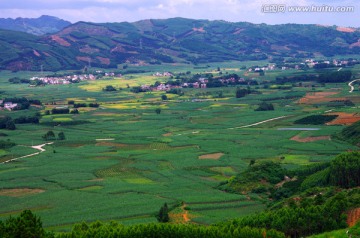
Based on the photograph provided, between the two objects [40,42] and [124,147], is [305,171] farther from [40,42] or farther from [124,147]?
[40,42]

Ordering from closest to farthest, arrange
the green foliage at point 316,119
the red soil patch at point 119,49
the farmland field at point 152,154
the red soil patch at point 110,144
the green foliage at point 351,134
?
the farmland field at point 152,154
the green foliage at point 351,134
the red soil patch at point 110,144
the green foliage at point 316,119
the red soil patch at point 119,49

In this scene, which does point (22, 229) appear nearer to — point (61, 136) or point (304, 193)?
point (304, 193)

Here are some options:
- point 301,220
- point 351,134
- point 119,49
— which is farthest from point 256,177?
point 119,49

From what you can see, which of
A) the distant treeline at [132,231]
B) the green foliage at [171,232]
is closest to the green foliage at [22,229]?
the distant treeline at [132,231]

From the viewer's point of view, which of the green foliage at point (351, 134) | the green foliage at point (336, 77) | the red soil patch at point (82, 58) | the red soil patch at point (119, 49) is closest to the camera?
the green foliage at point (351, 134)

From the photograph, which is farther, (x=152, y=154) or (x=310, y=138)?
(x=310, y=138)

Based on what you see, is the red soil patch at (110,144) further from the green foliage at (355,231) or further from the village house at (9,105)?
the green foliage at (355,231)

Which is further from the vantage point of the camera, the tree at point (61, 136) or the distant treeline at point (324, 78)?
the distant treeline at point (324, 78)

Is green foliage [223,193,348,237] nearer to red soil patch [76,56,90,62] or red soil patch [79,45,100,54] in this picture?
red soil patch [76,56,90,62]
